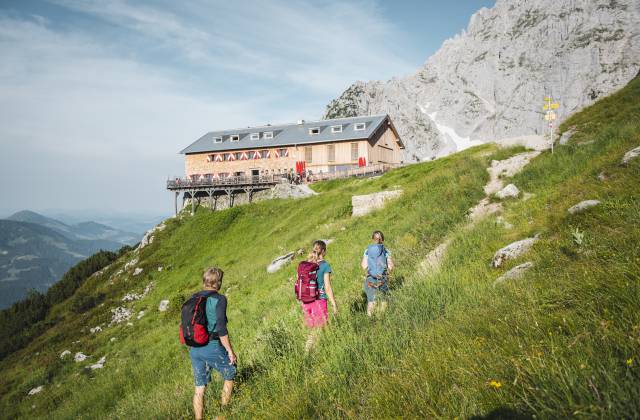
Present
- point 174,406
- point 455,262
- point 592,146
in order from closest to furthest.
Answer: point 174,406 → point 455,262 → point 592,146

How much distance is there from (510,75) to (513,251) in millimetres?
188173

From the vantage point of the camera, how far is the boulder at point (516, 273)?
5.65 meters

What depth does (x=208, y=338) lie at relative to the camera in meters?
5.34

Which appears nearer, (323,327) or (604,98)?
(323,327)

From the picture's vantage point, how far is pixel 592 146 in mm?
12852

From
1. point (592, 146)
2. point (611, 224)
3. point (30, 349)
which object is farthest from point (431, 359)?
point (30, 349)

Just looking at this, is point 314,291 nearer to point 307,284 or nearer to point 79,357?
point 307,284

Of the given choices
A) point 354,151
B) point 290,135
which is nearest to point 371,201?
point 354,151

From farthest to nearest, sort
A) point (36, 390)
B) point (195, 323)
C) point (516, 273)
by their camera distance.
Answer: point (36, 390) < point (516, 273) < point (195, 323)

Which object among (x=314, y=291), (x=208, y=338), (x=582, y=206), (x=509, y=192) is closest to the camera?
(x=208, y=338)

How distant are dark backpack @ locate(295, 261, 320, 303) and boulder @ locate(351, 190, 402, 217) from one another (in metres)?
15.3

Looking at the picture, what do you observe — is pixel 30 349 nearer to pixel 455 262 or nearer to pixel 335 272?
pixel 335 272

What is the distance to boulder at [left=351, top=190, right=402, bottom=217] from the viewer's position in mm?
22116

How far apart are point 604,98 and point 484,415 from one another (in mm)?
25641
